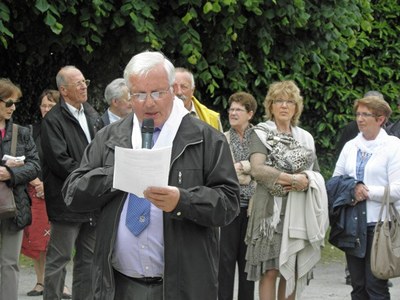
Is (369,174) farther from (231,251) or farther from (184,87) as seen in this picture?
(184,87)

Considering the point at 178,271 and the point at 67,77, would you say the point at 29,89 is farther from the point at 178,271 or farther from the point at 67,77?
the point at 178,271

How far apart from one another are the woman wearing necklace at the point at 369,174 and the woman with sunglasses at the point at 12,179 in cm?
267

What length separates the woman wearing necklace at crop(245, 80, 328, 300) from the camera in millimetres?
8688

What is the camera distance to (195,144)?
529cm

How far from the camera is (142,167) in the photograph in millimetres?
4887

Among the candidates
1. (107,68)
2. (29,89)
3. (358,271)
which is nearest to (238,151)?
(358,271)

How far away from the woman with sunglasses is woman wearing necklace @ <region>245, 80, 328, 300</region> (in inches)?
74.8

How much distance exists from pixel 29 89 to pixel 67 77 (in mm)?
4419

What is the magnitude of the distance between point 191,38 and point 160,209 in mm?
7290

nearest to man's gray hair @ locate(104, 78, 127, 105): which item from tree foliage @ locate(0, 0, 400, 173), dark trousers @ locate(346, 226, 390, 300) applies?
tree foliage @ locate(0, 0, 400, 173)

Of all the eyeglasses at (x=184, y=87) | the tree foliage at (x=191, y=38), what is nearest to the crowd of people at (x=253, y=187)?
the eyeglasses at (x=184, y=87)

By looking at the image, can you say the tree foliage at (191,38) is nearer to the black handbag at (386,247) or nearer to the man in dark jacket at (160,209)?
the black handbag at (386,247)

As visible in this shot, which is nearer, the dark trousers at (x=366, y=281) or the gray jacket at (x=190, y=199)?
the gray jacket at (x=190, y=199)

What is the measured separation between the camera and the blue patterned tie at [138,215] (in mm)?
5234
